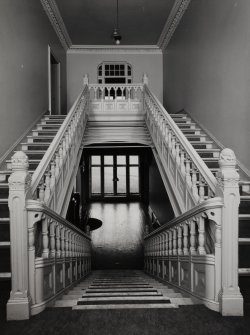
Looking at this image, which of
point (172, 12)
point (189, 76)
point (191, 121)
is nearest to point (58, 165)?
point (191, 121)

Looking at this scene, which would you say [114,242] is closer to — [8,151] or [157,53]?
[8,151]

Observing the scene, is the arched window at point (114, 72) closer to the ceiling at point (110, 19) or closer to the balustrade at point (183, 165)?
the ceiling at point (110, 19)

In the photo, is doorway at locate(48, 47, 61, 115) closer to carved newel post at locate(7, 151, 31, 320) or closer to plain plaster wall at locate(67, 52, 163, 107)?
plain plaster wall at locate(67, 52, 163, 107)

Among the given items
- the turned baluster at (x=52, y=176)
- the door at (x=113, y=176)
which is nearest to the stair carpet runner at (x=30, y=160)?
the turned baluster at (x=52, y=176)

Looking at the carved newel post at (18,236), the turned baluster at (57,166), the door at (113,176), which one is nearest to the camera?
the carved newel post at (18,236)

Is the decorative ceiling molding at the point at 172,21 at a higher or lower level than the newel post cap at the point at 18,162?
higher

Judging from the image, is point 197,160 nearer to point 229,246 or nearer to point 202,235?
point 202,235

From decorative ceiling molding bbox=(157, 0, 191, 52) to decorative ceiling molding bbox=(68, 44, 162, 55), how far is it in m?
0.45

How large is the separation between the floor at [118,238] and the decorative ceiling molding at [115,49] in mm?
6581

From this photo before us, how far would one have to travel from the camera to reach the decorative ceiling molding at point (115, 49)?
12.4 meters

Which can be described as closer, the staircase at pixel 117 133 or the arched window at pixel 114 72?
the staircase at pixel 117 133

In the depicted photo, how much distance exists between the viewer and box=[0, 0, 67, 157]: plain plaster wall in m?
5.72

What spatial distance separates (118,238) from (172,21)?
701cm

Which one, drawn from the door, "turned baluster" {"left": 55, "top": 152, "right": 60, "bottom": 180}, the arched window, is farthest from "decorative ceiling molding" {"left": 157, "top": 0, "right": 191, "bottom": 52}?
the door
